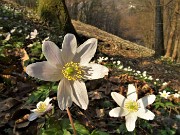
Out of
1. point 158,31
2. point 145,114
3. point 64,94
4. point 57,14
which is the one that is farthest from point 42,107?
point 158,31

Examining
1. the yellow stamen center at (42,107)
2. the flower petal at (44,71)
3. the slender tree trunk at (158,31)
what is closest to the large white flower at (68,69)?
the flower petal at (44,71)

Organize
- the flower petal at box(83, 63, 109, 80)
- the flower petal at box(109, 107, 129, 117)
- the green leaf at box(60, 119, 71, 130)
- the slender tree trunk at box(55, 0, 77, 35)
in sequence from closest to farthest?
the flower petal at box(83, 63, 109, 80), the flower petal at box(109, 107, 129, 117), the green leaf at box(60, 119, 71, 130), the slender tree trunk at box(55, 0, 77, 35)

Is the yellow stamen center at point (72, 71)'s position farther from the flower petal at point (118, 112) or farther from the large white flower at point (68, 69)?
the flower petal at point (118, 112)

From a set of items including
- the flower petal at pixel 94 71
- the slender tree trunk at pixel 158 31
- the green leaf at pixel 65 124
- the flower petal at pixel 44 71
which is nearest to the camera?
the flower petal at pixel 44 71

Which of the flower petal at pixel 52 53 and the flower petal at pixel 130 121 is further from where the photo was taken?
the flower petal at pixel 130 121

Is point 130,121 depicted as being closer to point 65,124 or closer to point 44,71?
point 65,124

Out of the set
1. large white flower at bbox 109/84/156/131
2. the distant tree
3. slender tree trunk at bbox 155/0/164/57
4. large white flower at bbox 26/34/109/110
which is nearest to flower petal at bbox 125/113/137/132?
large white flower at bbox 109/84/156/131

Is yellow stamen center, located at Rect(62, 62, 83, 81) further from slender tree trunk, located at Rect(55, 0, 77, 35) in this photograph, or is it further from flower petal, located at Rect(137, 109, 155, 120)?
slender tree trunk, located at Rect(55, 0, 77, 35)

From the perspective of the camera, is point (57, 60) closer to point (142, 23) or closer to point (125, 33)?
point (142, 23)
